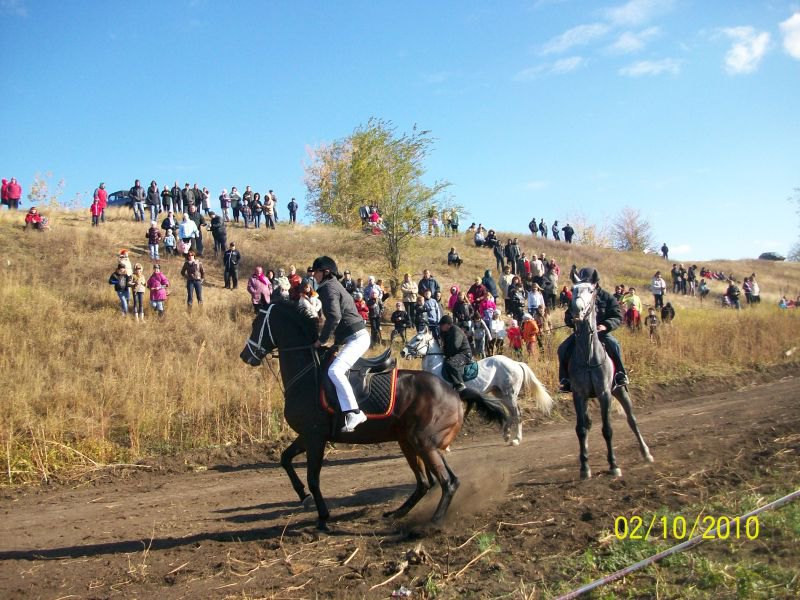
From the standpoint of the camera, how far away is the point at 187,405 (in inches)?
522

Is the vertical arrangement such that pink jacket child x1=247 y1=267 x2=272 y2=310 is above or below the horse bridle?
above

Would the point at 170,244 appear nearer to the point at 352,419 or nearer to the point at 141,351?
the point at 141,351

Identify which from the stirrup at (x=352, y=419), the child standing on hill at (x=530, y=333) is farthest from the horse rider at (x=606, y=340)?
the child standing on hill at (x=530, y=333)

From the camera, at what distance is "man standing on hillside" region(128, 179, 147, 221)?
111 feet

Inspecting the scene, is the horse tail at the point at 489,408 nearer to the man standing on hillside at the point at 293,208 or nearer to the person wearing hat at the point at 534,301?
the person wearing hat at the point at 534,301

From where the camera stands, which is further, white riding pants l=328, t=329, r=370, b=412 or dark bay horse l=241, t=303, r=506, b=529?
dark bay horse l=241, t=303, r=506, b=529

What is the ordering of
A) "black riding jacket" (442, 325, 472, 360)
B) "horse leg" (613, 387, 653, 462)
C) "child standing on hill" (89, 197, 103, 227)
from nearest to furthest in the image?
"horse leg" (613, 387, 653, 462)
"black riding jacket" (442, 325, 472, 360)
"child standing on hill" (89, 197, 103, 227)

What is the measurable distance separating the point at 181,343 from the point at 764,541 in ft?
50.7

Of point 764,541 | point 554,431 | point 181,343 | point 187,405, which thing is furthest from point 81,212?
point 764,541

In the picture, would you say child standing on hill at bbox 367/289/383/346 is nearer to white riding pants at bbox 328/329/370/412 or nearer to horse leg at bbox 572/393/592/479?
horse leg at bbox 572/393/592/479

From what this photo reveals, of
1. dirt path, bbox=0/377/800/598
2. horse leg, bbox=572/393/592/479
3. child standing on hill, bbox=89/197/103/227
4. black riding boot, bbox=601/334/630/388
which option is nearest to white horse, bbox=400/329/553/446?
dirt path, bbox=0/377/800/598

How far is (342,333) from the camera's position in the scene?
8094 mm

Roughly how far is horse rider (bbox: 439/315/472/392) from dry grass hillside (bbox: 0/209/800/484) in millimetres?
3892

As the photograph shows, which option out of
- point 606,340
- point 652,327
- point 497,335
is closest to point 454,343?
point 606,340
